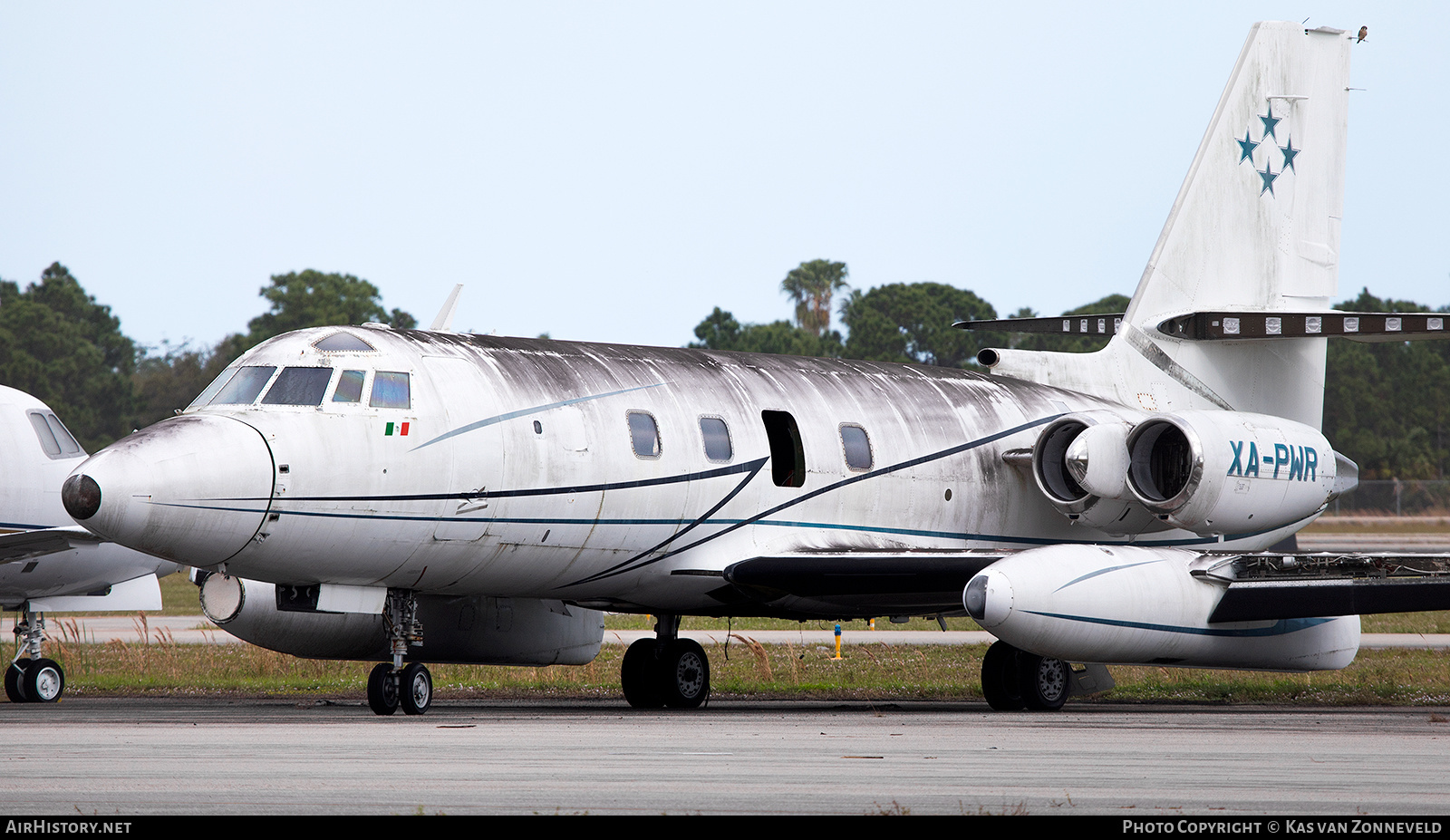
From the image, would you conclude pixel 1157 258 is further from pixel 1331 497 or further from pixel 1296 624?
pixel 1296 624

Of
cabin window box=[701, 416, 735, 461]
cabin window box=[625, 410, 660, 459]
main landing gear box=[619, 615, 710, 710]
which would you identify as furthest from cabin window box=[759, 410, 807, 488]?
main landing gear box=[619, 615, 710, 710]

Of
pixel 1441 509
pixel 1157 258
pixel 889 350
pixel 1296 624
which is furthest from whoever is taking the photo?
pixel 889 350

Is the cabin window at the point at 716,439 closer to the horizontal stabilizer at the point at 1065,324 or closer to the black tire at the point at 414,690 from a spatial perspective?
the black tire at the point at 414,690

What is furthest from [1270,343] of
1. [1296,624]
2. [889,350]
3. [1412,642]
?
[889,350]

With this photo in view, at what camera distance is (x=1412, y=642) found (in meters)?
28.6

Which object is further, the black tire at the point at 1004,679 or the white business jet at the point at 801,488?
the black tire at the point at 1004,679

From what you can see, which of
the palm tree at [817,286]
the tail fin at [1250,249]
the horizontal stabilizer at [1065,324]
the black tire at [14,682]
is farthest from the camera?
the palm tree at [817,286]

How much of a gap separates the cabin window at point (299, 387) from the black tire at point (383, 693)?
7.61ft

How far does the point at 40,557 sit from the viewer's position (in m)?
17.9

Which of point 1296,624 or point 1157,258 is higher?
point 1157,258

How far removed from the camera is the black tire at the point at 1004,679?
18.2 m

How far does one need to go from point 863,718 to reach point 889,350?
79.8 m

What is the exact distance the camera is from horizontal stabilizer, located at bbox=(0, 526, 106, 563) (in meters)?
16.6

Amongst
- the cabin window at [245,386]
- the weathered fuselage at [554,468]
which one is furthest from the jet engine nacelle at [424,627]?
the cabin window at [245,386]
